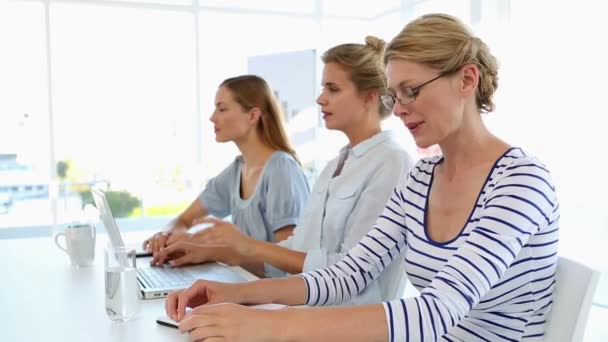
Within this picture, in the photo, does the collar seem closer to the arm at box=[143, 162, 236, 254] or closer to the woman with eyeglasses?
the woman with eyeglasses

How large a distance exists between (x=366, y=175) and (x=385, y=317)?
85 cm

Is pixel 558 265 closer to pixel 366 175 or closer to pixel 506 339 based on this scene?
pixel 506 339

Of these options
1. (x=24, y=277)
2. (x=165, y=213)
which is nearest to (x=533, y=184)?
(x=24, y=277)

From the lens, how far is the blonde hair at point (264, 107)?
254 centimetres

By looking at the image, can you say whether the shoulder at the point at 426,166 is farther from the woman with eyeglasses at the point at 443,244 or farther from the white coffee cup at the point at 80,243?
the white coffee cup at the point at 80,243

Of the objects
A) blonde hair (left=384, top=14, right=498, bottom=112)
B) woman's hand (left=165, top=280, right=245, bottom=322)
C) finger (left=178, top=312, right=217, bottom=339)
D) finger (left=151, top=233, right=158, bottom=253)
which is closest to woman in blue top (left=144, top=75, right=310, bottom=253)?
finger (left=151, top=233, right=158, bottom=253)

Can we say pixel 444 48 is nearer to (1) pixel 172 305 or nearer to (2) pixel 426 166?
(2) pixel 426 166

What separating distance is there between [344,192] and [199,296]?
2.39 ft

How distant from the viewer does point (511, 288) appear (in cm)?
117

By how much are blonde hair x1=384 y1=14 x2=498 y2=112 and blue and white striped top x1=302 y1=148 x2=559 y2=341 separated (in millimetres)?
191

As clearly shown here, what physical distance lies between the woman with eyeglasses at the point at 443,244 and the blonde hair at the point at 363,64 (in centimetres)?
52

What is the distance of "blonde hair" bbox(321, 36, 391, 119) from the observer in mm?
1938

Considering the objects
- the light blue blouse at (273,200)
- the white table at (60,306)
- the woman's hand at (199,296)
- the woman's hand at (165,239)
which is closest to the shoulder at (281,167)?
the light blue blouse at (273,200)

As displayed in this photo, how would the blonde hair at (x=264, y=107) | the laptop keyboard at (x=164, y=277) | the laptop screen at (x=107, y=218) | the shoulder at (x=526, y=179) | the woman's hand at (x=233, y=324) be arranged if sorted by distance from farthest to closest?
the blonde hair at (x=264, y=107) < the laptop keyboard at (x=164, y=277) < the laptop screen at (x=107, y=218) < the shoulder at (x=526, y=179) < the woman's hand at (x=233, y=324)
